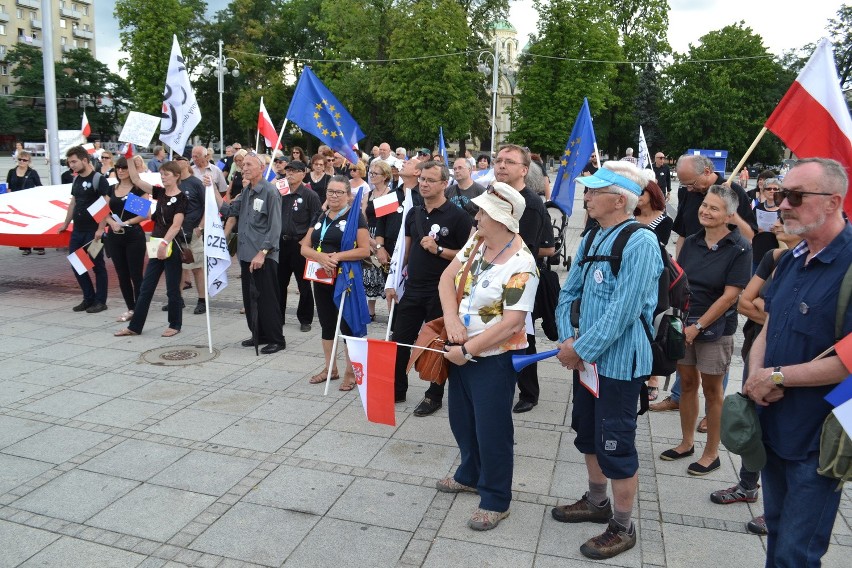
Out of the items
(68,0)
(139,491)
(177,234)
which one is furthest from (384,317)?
(68,0)

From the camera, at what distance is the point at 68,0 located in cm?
9456

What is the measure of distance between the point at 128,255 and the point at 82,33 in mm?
106771

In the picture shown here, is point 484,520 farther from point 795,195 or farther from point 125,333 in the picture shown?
point 125,333

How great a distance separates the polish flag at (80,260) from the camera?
873cm

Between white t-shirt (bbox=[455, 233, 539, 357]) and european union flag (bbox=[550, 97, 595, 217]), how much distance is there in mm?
3818

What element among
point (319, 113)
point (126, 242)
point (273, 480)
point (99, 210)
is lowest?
point (273, 480)

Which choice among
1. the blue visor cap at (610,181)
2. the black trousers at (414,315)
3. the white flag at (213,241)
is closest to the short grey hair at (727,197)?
the blue visor cap at (610,181)

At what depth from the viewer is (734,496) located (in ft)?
13.9

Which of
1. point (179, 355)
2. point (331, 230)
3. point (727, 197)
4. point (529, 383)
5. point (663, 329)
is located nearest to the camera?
point (663, 329)

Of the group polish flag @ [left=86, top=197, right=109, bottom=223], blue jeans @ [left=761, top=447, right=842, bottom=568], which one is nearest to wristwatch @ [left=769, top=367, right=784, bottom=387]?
blue jeans @ [left=761, top=447, right=842, bottom=568]

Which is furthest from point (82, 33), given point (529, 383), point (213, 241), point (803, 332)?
point (803, 332)

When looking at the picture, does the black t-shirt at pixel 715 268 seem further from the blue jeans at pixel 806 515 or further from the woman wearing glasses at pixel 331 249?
the woman wearing glasses at pixel 331 249

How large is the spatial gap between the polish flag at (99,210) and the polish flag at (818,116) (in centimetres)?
761

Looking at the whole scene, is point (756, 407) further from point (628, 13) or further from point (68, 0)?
point (68, 0)
